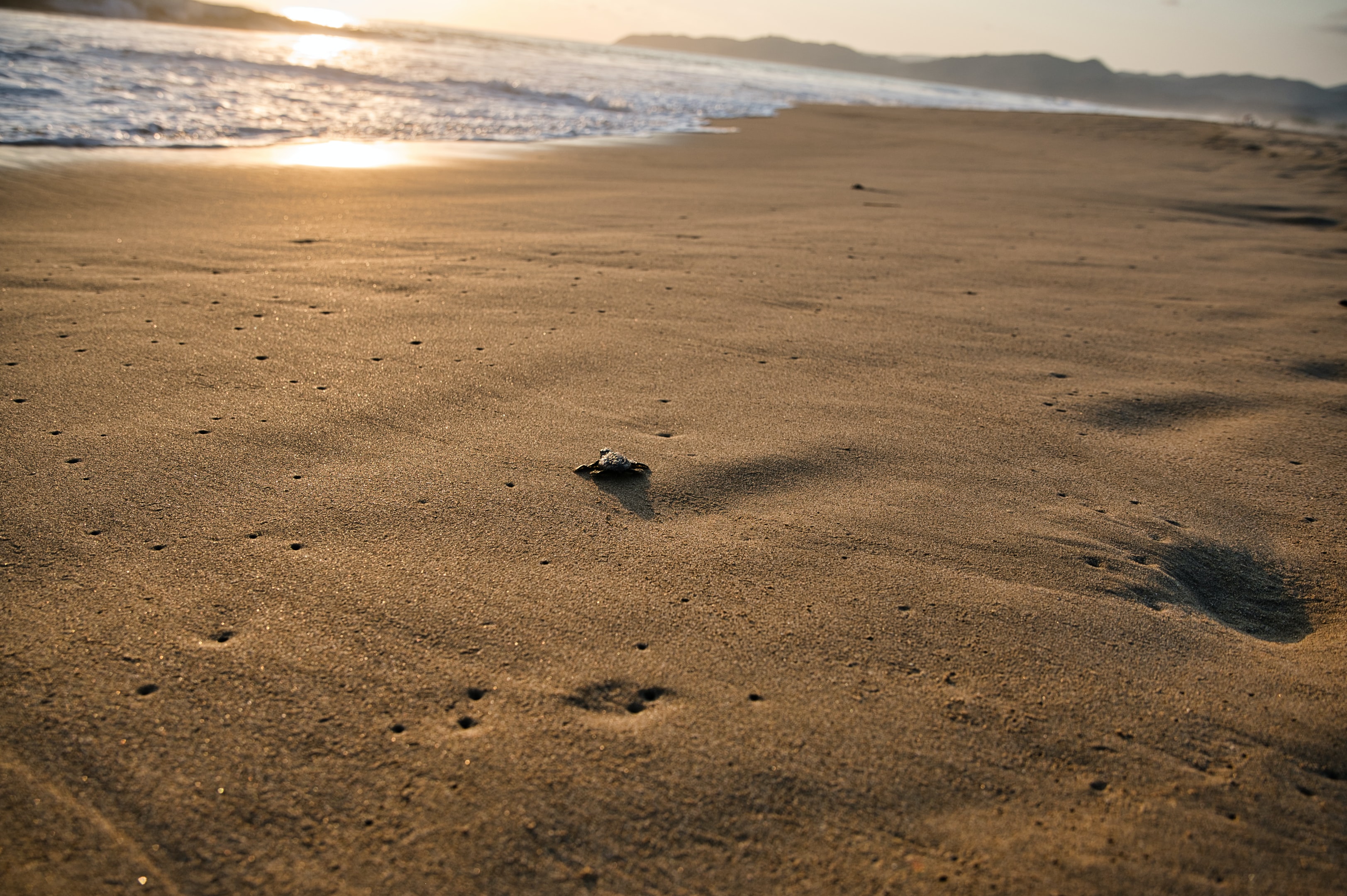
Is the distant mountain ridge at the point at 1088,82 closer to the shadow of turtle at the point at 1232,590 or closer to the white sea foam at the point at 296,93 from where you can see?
the white sea foam at the point at 296,93

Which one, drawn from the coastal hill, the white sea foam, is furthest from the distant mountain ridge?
the coastal hill

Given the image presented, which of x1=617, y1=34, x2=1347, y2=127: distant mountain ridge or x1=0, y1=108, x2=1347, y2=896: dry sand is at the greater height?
x1=617, y1=34, x2=1347, y2=127: distant mountain ridge

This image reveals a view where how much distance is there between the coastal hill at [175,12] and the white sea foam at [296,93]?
1.16 meters

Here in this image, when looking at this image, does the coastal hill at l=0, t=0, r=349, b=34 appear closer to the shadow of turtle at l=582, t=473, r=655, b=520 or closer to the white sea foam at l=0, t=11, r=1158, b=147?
the white sea foam at l=0, t=11, r=1158, b=147

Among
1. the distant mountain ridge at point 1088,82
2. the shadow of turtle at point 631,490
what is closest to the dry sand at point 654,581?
the shadow of turtle at point 631,490

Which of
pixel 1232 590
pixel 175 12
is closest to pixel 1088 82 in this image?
pixel 175 12

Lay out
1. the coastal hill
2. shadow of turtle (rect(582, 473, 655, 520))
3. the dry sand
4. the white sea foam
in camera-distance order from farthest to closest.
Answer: the coastal hill → the white sea foam → shadow of turtle (rect(582, 473, 655, 520)) → the dry sand

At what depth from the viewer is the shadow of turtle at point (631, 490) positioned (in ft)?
6.54

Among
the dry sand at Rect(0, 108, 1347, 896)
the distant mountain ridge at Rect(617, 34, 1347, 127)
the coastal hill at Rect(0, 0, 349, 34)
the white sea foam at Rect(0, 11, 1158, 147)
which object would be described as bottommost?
the dry sand at Rect(0, 108, 1347, 896)

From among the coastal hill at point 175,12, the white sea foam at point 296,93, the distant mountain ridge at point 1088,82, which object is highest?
the distant mountain ridge at point 1088,82

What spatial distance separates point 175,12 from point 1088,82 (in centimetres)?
8777

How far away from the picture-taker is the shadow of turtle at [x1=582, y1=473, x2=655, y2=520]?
6.54ft

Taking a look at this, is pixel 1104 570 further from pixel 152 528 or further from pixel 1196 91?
pixel 1196 91

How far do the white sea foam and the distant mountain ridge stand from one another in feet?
96.4
